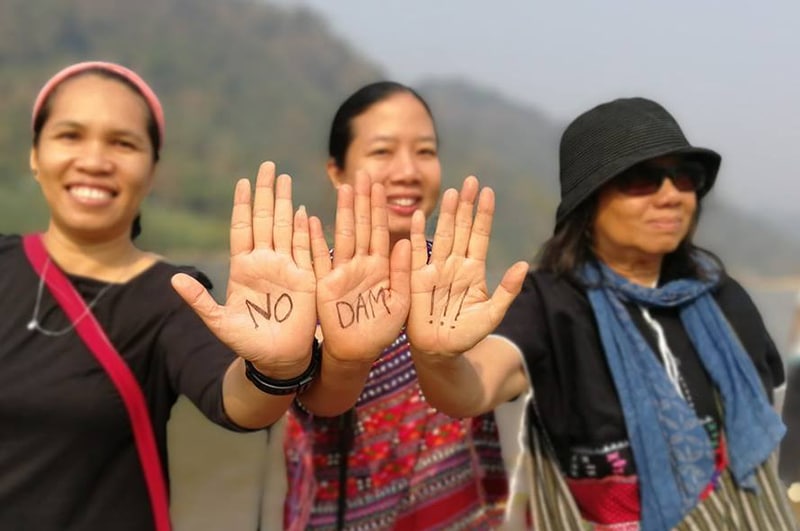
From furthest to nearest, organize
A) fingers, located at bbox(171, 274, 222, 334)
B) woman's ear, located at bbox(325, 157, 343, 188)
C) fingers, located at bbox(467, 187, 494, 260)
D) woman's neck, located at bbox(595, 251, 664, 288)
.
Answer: woman's ear, located at bbox(325, 157, 343, 188) < woman's neck, located at bbox(595, 251, 664, 288) < fingers, located at bbox(467, 187, 494, 260) < fingers, located at bbox(171, 274, 222, 334)

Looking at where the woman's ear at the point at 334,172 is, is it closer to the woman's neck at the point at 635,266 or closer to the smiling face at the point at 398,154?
the smiling face at the point at 398,154

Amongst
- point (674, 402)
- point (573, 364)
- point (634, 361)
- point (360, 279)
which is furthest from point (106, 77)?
point (674, 402)

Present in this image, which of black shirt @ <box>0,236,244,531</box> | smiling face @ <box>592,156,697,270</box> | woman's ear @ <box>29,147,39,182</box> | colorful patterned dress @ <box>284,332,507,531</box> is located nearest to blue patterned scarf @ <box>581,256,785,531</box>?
smiling face @ <box>592,156,697,270</box>

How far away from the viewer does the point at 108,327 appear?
6.02ft

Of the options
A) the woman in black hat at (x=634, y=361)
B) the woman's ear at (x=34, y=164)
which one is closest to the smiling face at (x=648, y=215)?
the woman in black hat at (x=634, y=361)

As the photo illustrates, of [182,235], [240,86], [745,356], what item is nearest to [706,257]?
[745,356]

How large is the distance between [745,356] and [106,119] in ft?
5.39

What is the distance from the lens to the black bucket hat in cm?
204

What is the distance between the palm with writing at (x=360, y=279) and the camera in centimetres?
144

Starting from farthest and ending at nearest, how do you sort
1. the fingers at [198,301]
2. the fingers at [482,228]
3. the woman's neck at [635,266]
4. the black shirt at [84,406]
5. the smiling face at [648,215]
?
the woman's neck at [635,266], the smiling face at [648,215], the black shirt at [84,406], the fingers at [482,228], the fingers at [198,301]

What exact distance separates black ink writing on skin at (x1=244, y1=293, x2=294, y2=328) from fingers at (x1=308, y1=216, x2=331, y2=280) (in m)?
0.07

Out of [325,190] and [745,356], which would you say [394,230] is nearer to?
[325,190]

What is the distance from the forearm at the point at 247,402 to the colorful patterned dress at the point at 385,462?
1.75ft

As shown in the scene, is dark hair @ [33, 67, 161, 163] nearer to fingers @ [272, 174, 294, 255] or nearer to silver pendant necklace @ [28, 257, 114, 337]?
silver pendant necklace @ [28, 257, 114, 337]
